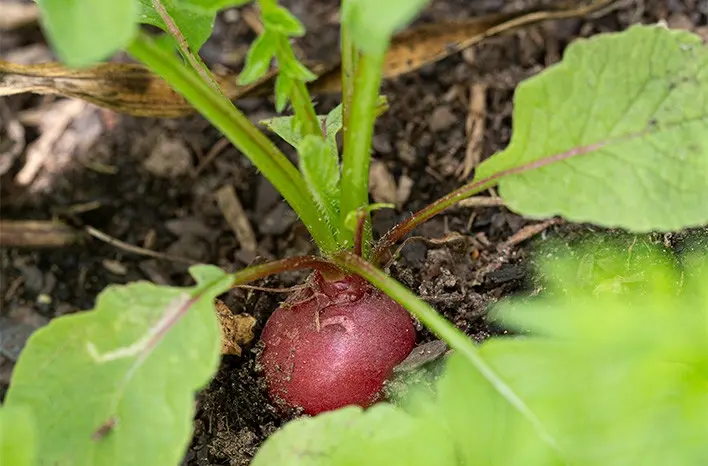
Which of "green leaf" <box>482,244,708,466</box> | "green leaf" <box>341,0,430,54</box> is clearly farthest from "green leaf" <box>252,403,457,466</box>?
"green leaf" <box>341,0,430,54</box>

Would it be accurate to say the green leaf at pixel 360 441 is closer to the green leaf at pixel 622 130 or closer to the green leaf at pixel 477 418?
the green leaf at pixel 477 418

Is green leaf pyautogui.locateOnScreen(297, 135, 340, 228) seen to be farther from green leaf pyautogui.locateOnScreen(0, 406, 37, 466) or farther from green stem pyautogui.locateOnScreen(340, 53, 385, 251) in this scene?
green leaf pyautogui.locateOnScreen(0, 406, 37, 466)

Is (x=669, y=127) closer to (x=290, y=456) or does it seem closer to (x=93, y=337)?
(x=290, y=456)

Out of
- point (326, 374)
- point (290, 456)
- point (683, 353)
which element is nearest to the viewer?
point (683, 353)

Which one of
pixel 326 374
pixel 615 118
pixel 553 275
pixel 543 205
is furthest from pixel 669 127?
pixel 326 374

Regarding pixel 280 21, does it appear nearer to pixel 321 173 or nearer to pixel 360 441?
pixel 321 173
